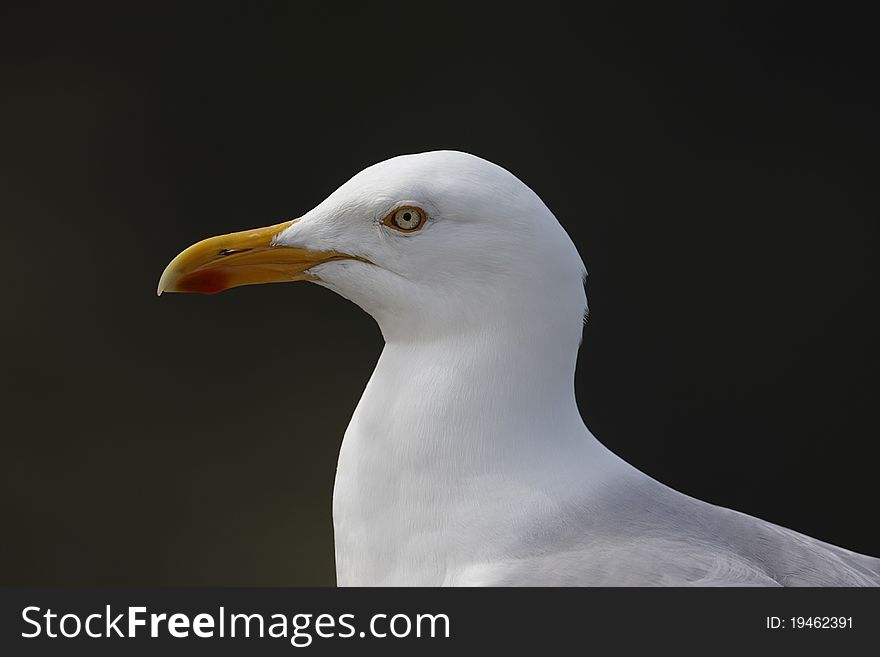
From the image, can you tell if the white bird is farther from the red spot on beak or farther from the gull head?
the red spot on beak

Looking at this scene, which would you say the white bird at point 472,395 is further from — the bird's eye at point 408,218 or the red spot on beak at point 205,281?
the red spot on beak at point 205,281

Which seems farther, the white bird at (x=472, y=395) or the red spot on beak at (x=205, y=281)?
the red spot on beak at (x=205, y=281)

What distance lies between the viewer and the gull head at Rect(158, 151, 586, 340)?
5.23ft

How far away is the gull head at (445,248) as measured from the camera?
1.59 meters

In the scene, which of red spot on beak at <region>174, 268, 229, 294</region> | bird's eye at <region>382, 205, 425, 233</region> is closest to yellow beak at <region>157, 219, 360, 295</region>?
red spot on beak at <region>174, 268, 229, 294</region>

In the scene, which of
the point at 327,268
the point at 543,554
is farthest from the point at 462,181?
the point at 543,554

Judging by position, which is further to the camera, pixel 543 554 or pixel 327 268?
pixel 327 268

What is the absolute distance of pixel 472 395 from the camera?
1615 mm

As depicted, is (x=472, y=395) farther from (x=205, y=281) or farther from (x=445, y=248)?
(x=205, y=281)

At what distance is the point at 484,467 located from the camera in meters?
1.61

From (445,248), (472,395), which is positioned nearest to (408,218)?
(445,248)

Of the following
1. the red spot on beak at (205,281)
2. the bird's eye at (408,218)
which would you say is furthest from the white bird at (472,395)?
the red spot on beak at (205,281)

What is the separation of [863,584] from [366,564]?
669 millimetres

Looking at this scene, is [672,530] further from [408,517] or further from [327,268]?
[327,268]
